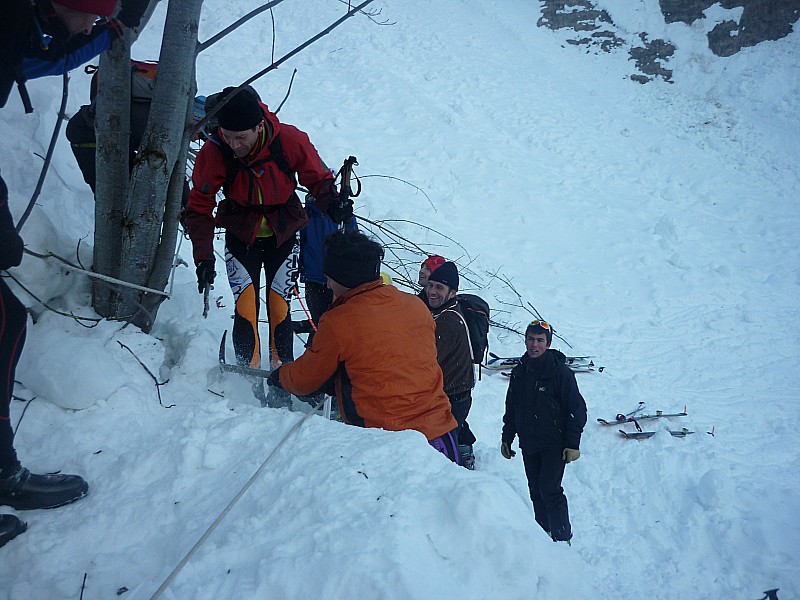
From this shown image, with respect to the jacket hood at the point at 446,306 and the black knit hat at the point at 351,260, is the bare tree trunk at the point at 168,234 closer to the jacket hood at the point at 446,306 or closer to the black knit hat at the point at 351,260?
the black knit hat at the point at 351,260

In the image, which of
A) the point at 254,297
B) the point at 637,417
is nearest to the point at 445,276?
the point at 254,297

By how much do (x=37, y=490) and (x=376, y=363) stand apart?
1.41 metres

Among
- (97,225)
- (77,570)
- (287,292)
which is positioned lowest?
(77,570)

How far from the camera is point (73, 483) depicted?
2012 mm

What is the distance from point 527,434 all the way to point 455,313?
4.16ft

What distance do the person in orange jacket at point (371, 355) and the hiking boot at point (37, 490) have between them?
1045 mm

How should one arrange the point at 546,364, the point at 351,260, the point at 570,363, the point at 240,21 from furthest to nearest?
the point at 570,363
the point at 546,364
the point at 240,21
the point at 351,260

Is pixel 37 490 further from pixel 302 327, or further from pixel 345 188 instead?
pixel 345 188

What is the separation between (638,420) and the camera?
613 cm

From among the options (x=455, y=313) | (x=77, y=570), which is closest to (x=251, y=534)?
(x=77, y=570)

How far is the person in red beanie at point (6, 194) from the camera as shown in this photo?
1704 mm

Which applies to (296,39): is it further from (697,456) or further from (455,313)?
(697,456)

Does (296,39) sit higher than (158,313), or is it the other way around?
(296,39)

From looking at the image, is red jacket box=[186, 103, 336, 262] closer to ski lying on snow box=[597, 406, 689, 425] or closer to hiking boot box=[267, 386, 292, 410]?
hiking boot box=[267, 386, 292, 410]
